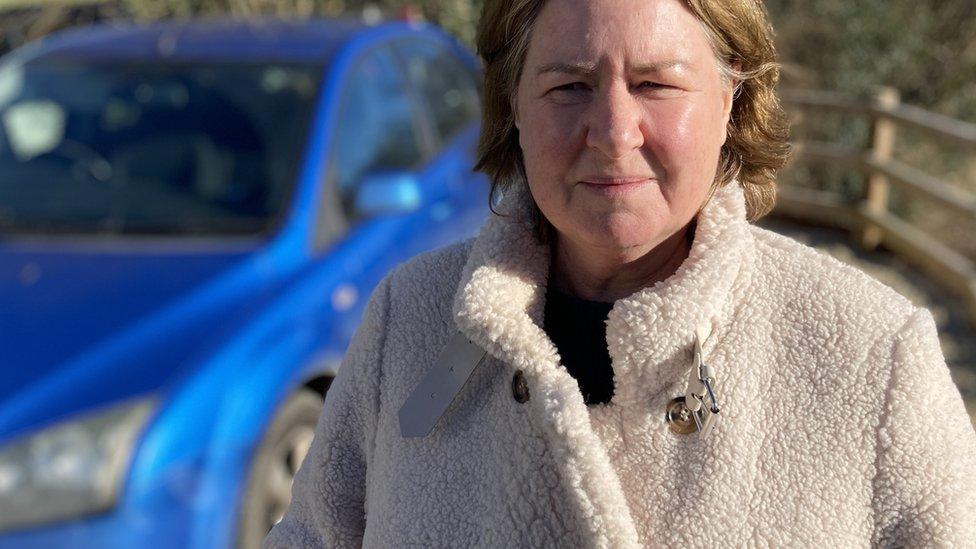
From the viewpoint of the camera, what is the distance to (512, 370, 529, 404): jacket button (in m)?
1.46

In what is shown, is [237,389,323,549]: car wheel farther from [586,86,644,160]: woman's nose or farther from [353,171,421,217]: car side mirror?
[586,86,644,160]: woman's nose

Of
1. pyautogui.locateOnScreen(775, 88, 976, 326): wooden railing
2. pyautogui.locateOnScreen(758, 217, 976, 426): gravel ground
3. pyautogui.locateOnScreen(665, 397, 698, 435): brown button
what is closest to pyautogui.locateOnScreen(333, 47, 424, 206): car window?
pyautogui.locateOnScreen(758, 217, 976, 426): gravel ground

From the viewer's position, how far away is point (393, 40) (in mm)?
4508

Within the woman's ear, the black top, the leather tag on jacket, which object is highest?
the woman's ear

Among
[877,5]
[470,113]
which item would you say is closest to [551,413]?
[470,113]

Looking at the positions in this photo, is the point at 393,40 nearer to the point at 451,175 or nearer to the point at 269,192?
the point at 451,175

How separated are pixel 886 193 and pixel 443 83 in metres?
4.55

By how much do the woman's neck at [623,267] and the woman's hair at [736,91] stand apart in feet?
0.32

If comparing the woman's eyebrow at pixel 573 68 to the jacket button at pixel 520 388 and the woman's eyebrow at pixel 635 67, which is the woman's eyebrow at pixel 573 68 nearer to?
the woman's eyebrow at pixel 635 67

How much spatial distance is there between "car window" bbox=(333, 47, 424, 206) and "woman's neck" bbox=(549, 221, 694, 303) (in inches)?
85.7

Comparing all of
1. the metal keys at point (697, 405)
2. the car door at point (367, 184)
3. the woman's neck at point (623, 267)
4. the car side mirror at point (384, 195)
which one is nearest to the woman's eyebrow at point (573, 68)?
the woman's neck at point (623, 267)

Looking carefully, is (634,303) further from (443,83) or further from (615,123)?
(443,83)

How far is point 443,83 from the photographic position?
4863 mm

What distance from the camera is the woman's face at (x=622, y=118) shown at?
137 centimetres
